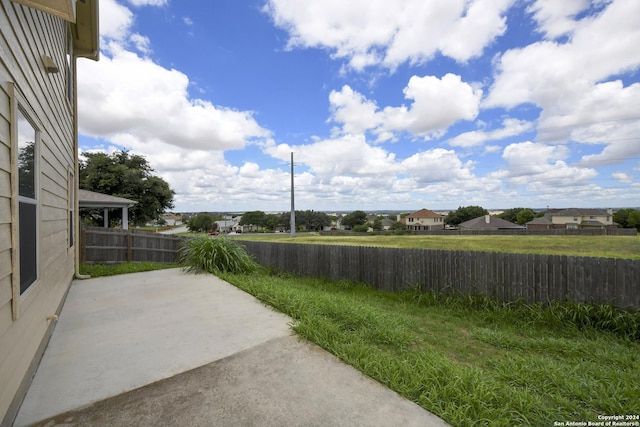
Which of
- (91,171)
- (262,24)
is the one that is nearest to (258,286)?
(262,24)

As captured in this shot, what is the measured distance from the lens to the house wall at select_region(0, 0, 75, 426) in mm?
1705

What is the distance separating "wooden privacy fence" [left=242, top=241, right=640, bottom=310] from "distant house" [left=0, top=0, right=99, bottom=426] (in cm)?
522

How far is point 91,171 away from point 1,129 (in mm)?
24289

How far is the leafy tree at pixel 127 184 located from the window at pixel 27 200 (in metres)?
21.0

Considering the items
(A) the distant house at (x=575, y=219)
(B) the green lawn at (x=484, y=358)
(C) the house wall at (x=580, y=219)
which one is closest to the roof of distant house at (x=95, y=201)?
(B) the green lawn at (x=484, y=358)

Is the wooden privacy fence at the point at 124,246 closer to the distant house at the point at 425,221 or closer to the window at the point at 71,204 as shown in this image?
the window at the point at 71,204

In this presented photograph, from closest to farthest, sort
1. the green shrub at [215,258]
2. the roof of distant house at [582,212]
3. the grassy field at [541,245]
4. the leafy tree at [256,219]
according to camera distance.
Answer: the green shrub at [215,258] → the grassy field at [541,245] → the roof of distant house at [582,212] → the leafy tree at [256,219]

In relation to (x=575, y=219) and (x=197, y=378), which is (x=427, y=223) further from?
(x=197, y=378)

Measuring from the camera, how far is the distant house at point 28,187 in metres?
1.73

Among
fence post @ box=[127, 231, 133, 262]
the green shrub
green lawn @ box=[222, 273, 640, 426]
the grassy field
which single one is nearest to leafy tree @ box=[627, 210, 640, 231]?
the grassy field

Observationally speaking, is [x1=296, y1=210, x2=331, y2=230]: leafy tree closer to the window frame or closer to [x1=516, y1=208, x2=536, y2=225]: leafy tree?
[x1=516, y1=208, x2=536, y2=225]: leafy tree

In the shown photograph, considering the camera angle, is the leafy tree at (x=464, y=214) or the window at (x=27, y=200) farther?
the leafy tree at (x=464, y=214)

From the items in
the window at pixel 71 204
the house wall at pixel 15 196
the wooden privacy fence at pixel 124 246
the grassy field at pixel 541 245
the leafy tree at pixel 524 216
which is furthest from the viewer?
the leafy tree at pixel 524 216

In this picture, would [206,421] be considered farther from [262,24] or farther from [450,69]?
[450,69]
